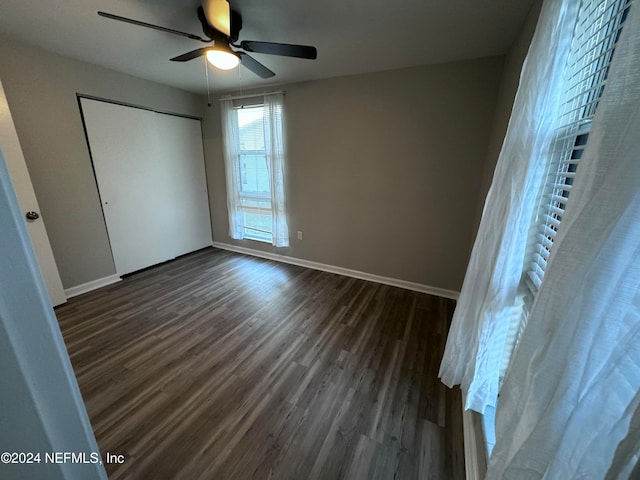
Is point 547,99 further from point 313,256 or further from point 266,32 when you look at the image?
point 313,256

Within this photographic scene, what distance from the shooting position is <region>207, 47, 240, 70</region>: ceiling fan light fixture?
164 cm

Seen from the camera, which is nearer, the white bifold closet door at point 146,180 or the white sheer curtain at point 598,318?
the white sheer curtain at point 598,318

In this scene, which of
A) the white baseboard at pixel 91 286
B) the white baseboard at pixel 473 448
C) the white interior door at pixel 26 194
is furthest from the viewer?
the white baseboard at pixel 91 286

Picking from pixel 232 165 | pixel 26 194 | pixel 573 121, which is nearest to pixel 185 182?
pixel 232 165

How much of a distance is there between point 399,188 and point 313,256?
1.48m

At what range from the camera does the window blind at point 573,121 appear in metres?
0.75

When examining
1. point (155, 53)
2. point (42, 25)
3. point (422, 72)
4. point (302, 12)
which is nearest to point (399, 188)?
point (422, 72)

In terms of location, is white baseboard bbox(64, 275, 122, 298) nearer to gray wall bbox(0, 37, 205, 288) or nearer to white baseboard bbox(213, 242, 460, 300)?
gray wall bbox(0, 37, 205, 288)

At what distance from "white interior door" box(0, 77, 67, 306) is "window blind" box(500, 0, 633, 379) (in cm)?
318

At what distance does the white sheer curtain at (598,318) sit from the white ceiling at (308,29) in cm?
167

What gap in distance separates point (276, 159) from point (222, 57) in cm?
156

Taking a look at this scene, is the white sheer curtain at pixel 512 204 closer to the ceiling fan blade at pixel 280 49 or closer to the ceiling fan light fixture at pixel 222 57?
the ceiling fan blade at pixel 280 49

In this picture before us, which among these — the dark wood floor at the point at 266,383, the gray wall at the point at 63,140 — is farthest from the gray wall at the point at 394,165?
the gray wall at the point at 63,140

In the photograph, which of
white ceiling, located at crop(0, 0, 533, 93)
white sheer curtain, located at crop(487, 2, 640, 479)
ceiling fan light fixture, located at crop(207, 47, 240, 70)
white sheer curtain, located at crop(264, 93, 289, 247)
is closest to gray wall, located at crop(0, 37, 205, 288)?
white ceiling, located at crop(0, 0, 533, 93)
